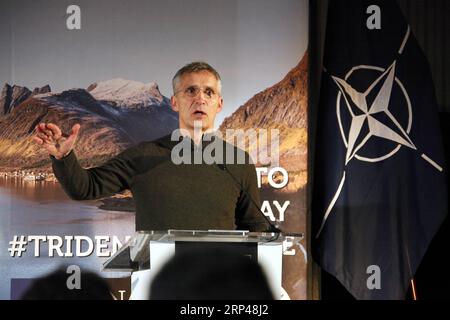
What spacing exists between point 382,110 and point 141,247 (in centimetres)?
276

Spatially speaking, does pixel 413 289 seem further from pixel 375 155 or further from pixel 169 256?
pixel 169 256

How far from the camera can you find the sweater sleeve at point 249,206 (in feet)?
16.6

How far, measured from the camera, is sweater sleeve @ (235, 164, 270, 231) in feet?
16.6

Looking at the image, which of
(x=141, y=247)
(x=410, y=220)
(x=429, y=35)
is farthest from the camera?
(x=429, y=35)

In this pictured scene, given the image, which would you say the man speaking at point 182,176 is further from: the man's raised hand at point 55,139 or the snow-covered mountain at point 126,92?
the snow-covered mountain at point 126,92

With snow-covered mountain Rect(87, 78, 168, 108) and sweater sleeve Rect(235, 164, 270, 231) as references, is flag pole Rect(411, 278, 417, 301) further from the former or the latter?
snow-covered mountain Rect(87, 78, 168, 108)

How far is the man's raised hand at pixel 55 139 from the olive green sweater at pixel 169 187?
52 millimetres

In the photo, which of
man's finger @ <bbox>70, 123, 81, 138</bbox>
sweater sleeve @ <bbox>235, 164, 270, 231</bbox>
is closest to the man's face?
sweater sleeve @ <bbox>235, 164, 270, 231</bbox>

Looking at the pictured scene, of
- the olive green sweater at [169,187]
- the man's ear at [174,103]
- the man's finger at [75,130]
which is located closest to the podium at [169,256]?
the olive green sweater at [169,187]

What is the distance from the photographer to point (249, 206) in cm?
509

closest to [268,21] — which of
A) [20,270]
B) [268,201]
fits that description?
[268,201]

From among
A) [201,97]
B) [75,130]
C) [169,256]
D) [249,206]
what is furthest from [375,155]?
[169,256]
